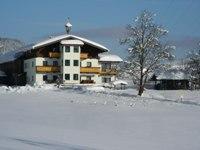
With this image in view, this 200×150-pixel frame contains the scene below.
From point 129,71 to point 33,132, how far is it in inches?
1463

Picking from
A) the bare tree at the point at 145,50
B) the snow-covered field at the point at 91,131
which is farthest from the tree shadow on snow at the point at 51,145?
the bare tree at the point at 145,50

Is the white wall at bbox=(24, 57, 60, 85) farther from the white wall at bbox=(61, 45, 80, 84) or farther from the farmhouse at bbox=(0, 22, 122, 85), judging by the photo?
the white wall at bbox=(61, 45, 80, 84)

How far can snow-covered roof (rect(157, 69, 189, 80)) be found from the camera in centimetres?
8491

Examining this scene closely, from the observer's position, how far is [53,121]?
75.8 feet

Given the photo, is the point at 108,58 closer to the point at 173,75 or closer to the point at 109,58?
the point at 109,58

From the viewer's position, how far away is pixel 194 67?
8475cm

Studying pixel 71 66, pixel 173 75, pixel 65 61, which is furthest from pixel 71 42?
pixel 173 75

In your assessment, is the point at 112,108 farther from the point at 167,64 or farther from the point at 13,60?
the point at 13,60

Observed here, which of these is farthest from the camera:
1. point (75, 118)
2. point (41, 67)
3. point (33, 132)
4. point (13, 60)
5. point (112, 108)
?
point (13, 60)

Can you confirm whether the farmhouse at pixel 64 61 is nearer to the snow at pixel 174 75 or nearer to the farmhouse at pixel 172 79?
the snow at pixel 174 75

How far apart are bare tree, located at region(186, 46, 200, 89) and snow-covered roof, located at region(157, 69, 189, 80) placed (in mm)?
1409

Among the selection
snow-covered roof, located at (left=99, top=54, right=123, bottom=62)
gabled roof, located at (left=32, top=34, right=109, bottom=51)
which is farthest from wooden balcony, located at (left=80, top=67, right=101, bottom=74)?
snow-covered roof, located at (left=99, top=54, right=123, bottom=62)

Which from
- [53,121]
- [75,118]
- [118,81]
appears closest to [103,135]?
[53,121]

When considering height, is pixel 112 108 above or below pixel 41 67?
→ below
